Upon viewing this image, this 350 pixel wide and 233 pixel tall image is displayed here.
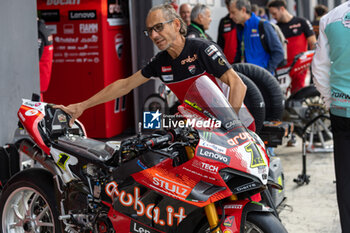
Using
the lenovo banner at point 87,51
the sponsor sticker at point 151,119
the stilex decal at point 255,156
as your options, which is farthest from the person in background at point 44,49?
the stilex decal at point 255,156

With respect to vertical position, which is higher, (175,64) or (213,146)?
(175,64)

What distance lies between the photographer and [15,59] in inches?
220

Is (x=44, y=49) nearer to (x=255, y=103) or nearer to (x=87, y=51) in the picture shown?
(x=87, y=51)

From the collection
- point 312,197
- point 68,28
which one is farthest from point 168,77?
point 68,28

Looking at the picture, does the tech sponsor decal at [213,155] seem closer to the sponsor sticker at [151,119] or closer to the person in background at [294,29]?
the sponsor sticker at [151,119]

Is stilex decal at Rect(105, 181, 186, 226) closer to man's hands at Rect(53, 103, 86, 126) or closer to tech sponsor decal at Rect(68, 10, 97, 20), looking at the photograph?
man's hands at Rect(53, 103, 86, 126)

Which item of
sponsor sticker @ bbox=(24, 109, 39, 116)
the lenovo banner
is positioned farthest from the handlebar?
the lenovo banner

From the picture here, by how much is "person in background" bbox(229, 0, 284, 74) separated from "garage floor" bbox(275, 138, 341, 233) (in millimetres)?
1331

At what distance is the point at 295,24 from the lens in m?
9.71

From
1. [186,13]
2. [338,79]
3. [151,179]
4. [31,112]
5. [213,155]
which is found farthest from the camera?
[186,13]

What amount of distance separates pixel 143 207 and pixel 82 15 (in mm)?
5189

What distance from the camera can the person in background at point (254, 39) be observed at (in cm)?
797

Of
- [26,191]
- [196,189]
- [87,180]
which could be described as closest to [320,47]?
[196,189]

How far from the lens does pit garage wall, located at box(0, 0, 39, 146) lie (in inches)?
215
